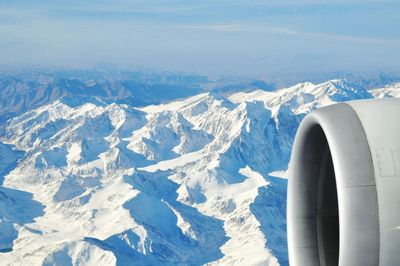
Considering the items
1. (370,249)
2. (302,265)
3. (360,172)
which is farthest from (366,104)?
(302,265)

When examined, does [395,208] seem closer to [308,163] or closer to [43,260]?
[308,163]

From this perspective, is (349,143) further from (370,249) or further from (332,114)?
(370,249)

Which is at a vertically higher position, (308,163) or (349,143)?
(349,143)

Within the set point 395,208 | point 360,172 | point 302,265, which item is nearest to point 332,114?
point 360,172

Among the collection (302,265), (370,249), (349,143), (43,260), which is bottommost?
(43,260)

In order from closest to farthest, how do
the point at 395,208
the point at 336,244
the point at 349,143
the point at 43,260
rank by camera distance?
the point at 395,208 < the point at 349,143 < the point at 336,244 < the point at 43,260

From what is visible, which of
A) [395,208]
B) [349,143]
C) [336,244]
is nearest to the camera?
[395,208]

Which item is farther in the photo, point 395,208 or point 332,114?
point 332,114
